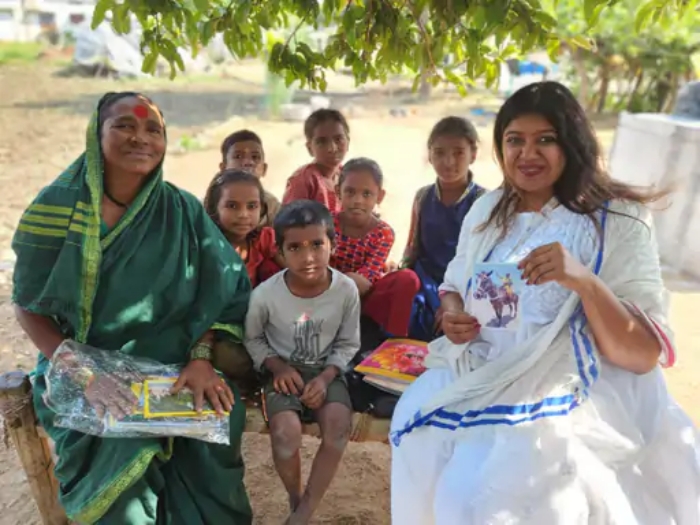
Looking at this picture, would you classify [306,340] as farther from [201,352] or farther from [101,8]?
[101,8]

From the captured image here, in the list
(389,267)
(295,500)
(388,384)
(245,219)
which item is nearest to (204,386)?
(295,500)

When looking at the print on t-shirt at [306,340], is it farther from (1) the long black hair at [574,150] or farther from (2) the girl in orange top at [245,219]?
(1) the long black hair at [574,150]

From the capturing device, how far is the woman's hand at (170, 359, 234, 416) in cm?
225

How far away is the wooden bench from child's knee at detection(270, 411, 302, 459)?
0.25 feet

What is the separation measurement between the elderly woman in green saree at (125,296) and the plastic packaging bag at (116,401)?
0.04 feet

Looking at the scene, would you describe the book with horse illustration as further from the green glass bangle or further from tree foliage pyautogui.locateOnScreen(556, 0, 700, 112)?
tree foliage pyautogui.locateOnScreen(556, 0, 700, 112)

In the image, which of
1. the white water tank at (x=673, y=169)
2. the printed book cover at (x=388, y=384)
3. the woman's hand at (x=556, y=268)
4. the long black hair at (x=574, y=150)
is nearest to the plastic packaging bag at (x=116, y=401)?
the printed book cover at (x=388, y=384)

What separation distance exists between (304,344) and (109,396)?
0.74 m

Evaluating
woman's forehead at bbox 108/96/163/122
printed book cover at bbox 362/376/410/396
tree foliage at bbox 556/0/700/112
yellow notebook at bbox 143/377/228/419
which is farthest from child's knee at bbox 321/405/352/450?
tree foliage at bbox 556/0/700/112

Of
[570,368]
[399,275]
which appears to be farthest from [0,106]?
[570,368]

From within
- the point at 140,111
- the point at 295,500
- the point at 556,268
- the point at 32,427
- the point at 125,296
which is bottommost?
the point at 295,500

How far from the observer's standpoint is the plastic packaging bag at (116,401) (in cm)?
212

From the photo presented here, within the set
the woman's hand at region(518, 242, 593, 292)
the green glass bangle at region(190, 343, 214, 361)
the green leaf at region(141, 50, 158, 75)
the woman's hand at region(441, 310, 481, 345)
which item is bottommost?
the green glass bangle at region(190, 343, 214, 361)

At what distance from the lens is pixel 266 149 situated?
13156mm
